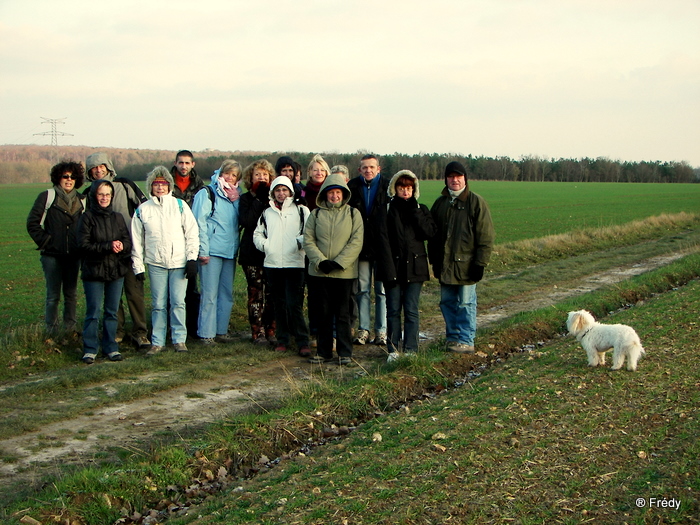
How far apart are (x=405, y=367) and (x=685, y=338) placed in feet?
11.6

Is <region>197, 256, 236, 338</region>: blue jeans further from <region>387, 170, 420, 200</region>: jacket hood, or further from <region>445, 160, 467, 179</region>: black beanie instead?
<region>445, 160, 467, 179</region>: black beanie

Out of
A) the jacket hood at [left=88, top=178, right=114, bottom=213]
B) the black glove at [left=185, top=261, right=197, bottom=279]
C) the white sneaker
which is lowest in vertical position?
the white sneaker

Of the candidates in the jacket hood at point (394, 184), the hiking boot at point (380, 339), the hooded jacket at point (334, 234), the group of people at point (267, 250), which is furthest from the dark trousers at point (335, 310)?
the jacket hood at point (394, 184)

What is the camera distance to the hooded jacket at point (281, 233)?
840cm

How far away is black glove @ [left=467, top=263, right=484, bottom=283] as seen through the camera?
7958mm

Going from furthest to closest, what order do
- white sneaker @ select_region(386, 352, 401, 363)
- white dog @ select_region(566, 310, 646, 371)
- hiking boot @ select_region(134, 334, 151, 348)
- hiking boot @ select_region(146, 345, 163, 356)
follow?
hiking boot @ select_region(134, 334, 151, 348), hiking boot @ select_region(146, 345, 163, 356), white sneaker @ select_region(386, 352, 401, 363), white dog @ select_region(566, 310, 646, 371)

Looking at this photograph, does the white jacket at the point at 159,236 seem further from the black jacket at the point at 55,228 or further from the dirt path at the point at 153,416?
the dirt path at the point at 153,416

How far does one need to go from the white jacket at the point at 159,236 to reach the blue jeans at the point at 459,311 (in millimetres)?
3453

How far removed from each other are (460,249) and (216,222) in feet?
11.2

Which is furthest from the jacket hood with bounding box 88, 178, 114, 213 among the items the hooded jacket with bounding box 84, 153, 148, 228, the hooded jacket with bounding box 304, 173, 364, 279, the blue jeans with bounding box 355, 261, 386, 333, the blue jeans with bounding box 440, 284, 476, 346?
the blue jeans with bounding box 440, 284, 476, 346

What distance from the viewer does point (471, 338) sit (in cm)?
824

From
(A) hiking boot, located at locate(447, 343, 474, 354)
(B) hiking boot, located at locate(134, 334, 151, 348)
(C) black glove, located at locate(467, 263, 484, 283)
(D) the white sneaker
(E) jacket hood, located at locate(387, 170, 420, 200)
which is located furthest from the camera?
(B) hiking boot, located at locate(134, 334, 151, 348)

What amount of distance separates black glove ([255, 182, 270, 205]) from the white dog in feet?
14.3

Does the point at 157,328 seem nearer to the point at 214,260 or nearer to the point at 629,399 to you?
the point at 214,260
